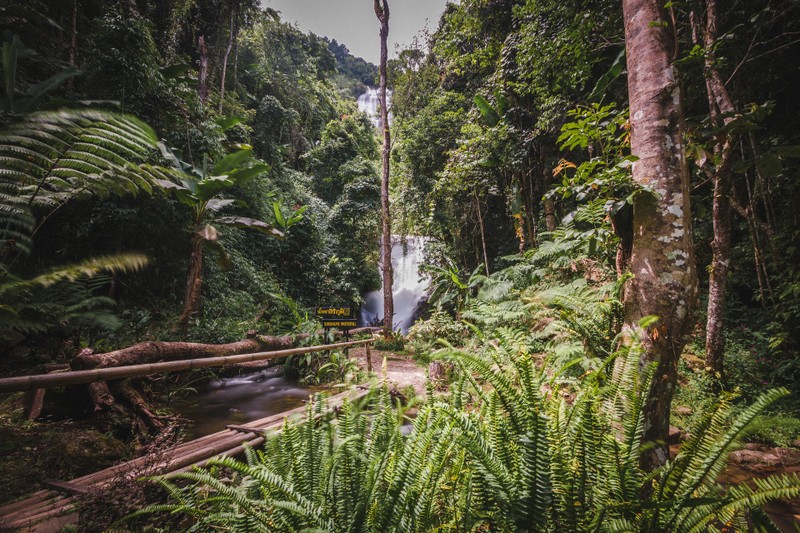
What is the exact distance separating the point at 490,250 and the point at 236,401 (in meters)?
7.16

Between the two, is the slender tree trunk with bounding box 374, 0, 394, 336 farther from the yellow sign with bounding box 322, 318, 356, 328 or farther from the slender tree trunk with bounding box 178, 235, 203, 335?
the slender tree trunk with bounding box 178, 235, 203, 335

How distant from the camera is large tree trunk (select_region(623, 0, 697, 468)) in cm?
139

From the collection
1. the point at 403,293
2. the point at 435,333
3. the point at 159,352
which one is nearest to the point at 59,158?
the point at 159,352

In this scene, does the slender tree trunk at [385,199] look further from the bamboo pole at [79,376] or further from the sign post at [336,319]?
the bamboo pole at [79,376]

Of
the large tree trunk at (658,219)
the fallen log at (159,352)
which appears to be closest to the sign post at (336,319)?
the fallen log at (159,352)

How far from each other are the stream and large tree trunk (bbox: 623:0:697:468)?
346 cm

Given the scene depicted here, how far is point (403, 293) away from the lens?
12500 mm

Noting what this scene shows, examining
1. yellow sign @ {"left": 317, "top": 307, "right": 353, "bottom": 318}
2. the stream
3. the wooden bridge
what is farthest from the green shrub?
the wooden bridge

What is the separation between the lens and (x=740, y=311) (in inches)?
160

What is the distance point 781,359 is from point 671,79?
374 cm

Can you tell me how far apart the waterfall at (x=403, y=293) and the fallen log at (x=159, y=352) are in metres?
7.04

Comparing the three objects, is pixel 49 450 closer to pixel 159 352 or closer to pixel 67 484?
pixel 67 484

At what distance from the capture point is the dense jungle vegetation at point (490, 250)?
2.47 ft

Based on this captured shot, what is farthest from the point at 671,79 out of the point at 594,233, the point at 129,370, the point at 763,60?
the point at 763,60
